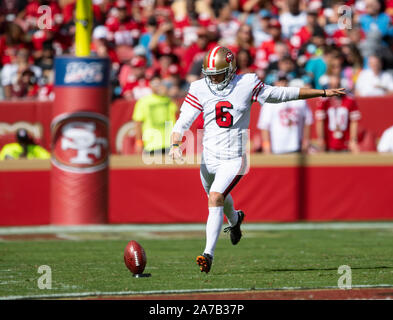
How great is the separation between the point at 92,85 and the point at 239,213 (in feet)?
18.3

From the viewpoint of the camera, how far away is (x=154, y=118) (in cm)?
1552

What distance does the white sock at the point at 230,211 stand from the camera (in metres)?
9.43

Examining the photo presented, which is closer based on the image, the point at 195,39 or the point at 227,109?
the point at 227,109

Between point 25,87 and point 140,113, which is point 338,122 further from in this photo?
point 25,87

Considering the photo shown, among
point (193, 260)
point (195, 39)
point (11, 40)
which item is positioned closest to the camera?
point (193, 260)

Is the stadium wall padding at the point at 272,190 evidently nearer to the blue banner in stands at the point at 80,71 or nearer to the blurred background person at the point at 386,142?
the blurred background person at the point at 386,142

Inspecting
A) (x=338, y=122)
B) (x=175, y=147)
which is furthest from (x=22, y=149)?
(x=175, y=147)

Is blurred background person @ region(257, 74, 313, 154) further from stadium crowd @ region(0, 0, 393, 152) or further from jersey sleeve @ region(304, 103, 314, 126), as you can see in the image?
stadium crowd @ region(0, 0, 393, 152)

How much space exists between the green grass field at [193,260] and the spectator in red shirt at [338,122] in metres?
2.34

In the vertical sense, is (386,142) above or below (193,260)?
above

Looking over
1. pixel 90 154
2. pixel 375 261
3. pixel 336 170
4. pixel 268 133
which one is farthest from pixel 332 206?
pixel 375 261

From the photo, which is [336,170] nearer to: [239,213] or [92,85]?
[92,85]

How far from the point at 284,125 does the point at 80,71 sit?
3.57 meters

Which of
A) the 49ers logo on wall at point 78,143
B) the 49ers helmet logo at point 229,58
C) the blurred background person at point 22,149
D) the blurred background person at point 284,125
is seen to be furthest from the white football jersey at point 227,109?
the blurred background person at point 22,149
